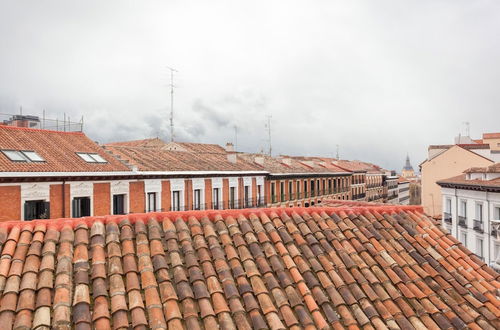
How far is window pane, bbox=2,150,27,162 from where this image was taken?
803 inches

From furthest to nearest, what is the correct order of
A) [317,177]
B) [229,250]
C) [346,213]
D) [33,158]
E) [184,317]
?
[317,177]
[33,158]
[346,213]
[229,250]
[184,317]

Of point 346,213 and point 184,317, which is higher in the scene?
point 346,213

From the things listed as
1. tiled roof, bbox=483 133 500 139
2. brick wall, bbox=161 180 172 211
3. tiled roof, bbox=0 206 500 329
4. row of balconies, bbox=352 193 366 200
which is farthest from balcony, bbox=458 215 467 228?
tiled roof, bbox=483 133 500 139

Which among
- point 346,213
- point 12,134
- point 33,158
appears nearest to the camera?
point 346,213

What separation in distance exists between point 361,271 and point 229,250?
1826mm

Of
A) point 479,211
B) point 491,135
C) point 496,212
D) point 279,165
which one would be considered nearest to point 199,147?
point 279,165

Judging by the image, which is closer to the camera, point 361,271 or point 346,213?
point 361,271

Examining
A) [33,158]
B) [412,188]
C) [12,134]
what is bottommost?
[412,188]

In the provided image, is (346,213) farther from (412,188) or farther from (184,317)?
(412,188)

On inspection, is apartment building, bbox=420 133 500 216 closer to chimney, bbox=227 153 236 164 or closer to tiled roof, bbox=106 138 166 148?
chimney, bbox=227 153 236 164

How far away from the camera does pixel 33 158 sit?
2144 cm

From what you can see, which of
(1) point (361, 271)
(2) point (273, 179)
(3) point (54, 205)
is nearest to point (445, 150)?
(2) point (273, 179)

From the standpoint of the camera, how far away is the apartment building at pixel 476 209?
25.9 metres

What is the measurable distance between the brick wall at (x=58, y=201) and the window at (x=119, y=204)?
327cm
